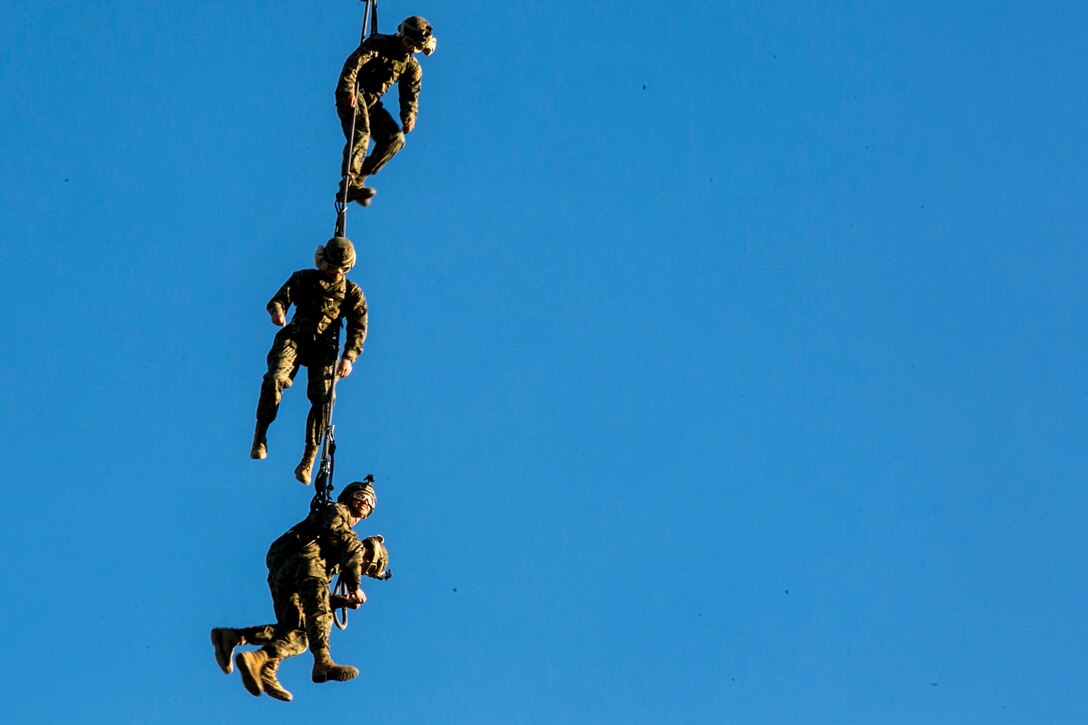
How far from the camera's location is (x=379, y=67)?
19750 mm

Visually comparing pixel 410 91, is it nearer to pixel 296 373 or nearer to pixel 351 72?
pixel 351 72

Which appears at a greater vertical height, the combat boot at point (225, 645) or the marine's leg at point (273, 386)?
the marine's leg at point (273, 386)

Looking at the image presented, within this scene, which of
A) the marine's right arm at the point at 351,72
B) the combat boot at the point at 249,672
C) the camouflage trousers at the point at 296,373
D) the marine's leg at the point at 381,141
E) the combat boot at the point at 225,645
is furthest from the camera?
the marine's leg at the point at 381,141

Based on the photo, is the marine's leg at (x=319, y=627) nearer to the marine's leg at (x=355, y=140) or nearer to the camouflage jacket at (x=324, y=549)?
the camouflage jacket at (x=324, y=549)

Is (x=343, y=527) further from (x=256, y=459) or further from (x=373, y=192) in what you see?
(x=373, y=192)

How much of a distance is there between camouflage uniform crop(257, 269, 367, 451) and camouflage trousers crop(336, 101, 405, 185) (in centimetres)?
150

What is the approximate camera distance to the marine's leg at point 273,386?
59.6 ft

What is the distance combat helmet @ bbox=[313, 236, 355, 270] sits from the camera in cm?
1816

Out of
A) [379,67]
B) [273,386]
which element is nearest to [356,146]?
[379,67]

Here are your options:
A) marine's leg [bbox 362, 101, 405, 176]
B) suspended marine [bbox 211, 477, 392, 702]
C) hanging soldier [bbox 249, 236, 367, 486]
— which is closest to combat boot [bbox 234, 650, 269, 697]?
suspended marine [bbox 211, 477, 392, 702]

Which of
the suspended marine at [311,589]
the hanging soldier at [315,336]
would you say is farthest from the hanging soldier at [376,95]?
the suspended marine at [311,589]

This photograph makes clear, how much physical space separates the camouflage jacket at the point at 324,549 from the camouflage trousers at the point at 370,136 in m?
3.16

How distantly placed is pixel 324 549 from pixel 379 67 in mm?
4245

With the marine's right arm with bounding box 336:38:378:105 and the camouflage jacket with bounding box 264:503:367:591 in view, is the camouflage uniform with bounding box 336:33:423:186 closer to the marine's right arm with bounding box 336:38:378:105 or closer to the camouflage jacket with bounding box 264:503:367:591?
the marine's right arm with bounding box 336:38:378:105
